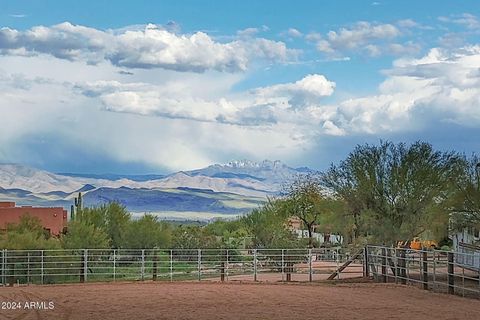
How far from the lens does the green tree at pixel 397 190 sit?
39656 millimetres

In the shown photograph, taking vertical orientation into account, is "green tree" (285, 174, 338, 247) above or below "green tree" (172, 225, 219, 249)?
above

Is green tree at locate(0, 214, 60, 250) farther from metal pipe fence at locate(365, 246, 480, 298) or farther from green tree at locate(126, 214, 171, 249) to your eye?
metal pipe fence at locate(365, 246, 480, 298)

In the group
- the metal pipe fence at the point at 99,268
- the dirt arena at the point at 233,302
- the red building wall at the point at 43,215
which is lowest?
the dirt arena at the point at 233,302

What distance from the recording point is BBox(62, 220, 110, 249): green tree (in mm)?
42281

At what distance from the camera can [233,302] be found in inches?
848

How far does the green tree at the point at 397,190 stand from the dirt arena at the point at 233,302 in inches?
457

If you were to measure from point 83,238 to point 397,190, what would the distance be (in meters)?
15.9

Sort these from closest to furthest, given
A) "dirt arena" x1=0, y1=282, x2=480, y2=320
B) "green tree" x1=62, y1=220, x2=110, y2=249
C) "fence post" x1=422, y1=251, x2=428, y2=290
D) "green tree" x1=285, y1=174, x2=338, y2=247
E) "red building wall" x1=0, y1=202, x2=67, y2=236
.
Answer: "dirt arena" x1=0, y1=282, x2=480, y2=320 < "fence post" x1=422, y1=251, x2=428, y2=290 < "green tree" x1=62, y1=220, x2=110, y2=249 < "red building wall" x1=0, y1=202, x2=67, y2=236 < "green tree" x1=285, y1=174, x2=338, y2=247

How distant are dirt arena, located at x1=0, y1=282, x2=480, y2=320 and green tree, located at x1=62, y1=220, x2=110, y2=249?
13916 millimetres

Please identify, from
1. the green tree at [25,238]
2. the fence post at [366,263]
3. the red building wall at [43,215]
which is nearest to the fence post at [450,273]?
the fence post at [366,263]

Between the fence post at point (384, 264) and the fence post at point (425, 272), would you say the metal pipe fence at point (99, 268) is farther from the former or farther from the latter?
the fence post at point (425, 272)

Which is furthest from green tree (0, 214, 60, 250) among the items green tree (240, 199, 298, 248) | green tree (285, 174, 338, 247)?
green tree (285, 174, 338, 247)

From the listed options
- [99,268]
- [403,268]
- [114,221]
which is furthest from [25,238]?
[403,268]

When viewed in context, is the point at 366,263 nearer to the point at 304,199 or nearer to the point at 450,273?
the point at 450,273
